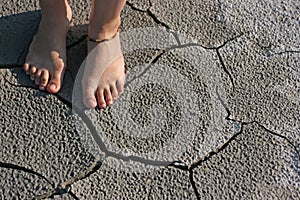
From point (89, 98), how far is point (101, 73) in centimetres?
11

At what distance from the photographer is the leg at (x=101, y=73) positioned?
1.88 metres

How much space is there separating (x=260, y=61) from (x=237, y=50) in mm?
103

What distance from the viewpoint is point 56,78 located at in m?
1.92

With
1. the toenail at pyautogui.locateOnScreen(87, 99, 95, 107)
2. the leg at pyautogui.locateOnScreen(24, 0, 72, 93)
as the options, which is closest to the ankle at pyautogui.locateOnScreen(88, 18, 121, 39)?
the leg at pyautogui.locateOnScreen(24, 0, 72, 93)

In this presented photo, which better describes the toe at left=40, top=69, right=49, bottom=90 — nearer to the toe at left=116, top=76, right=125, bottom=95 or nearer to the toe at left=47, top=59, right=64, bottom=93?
the toe at left=47, top=59, right=64, bottom=93

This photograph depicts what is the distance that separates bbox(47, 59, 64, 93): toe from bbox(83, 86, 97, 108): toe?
0.11 metres

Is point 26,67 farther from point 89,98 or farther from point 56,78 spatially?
point 89,98

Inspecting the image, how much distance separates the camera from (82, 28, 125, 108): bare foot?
1905mm

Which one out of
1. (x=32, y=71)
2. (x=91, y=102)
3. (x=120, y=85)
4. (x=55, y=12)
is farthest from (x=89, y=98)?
(x=55, y=12)

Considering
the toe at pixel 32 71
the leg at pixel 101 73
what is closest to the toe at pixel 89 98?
the leg at pixel 101 73

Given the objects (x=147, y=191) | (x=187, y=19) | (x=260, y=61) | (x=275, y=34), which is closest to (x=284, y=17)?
(x=275, y=34)

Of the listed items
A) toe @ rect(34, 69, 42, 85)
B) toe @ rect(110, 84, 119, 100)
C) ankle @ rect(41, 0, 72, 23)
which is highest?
ankle @ rect(41, 0, 72, 23)

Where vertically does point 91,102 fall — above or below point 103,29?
below

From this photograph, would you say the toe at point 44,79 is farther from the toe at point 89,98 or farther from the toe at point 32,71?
the toe at point 89,98
